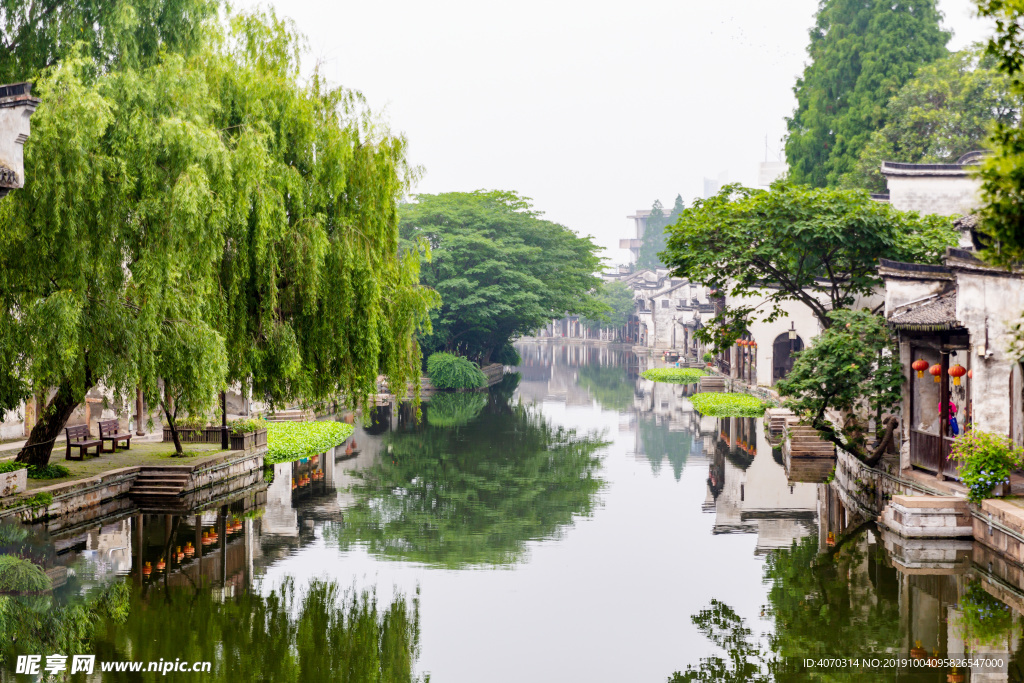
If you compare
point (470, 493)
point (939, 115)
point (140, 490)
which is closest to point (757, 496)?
point (470, 493)

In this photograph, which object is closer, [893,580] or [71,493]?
[893,580]

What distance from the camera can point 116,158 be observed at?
41.8 ft

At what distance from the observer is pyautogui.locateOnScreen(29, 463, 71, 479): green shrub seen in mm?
14531

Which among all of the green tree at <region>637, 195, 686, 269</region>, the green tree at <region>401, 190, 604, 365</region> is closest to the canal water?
the green tree at <region>401, 190, 604, 365</region>

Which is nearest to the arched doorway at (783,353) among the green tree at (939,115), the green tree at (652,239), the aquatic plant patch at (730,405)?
the aquatic plant patch at (730,405)

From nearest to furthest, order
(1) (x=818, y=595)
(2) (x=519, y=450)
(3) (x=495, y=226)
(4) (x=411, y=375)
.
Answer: (1) (x=818, y=595) < (4) (x=411, y=375) < (2) (x=519, y=450) < (3) (x=495, y=226)

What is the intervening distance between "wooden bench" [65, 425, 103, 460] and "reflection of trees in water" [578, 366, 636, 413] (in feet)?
62.8

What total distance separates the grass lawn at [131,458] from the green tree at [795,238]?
362 inches

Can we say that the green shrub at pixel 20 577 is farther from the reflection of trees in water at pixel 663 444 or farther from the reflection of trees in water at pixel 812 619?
the reflection of trees in water at pixel 663 444

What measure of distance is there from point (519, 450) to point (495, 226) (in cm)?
2085

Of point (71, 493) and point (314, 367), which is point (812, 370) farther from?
point (71, 493)

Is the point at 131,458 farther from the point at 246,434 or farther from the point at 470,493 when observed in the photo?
the point at 470,493

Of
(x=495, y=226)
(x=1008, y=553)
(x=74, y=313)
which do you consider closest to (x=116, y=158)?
(x=74, y=313)

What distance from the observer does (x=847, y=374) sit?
15.4 meters
